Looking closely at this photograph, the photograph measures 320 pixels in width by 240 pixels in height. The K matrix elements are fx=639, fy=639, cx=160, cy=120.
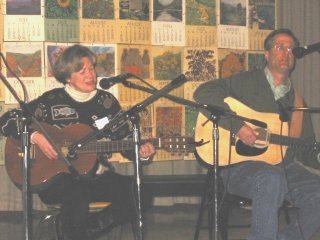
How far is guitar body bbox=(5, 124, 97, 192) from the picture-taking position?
10.8ft

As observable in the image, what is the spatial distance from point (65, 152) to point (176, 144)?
2.03 feet

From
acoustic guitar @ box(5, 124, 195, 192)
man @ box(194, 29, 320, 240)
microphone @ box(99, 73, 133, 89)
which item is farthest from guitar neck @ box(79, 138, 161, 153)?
microphone @ box(99, 73, 133, 89)

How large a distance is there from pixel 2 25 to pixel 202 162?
166 centimetres

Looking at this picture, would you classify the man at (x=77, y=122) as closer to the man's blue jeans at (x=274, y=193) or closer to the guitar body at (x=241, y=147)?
the guitar body at (x=241, y=147)

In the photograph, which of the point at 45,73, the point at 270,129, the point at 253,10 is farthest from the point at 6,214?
the point at 253,10

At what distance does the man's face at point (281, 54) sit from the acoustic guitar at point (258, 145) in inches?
11.0

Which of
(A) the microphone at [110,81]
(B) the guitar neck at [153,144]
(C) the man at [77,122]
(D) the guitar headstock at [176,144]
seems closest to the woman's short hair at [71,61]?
(C) the man at [77,122]

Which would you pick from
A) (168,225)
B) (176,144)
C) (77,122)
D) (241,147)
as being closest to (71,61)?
(77,122)

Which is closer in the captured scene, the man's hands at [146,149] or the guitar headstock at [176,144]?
the guitar headstock at [176,144]

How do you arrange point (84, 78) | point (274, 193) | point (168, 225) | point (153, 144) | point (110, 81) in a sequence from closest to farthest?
point (110, 81), point (274, 193), point (153, 144), point (84, 78), point (168, 225)

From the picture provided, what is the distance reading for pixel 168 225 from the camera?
178 inches

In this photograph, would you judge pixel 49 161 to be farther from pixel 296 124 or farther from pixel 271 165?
pixel 296 124

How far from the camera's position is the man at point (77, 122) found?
3244 millimetres

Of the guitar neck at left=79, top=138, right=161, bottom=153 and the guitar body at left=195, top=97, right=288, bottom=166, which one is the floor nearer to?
the guitar body at left=195, top=97, right=288, bottom=166
